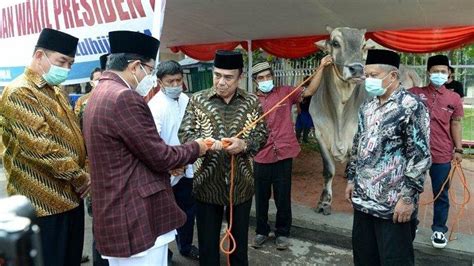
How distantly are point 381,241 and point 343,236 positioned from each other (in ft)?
5.40

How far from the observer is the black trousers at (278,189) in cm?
403

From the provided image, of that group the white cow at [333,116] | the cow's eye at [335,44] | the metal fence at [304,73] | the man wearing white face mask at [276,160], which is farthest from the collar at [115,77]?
the metal fence at [304,73]

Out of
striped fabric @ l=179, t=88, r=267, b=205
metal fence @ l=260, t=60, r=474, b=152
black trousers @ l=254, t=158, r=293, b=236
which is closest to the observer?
striped fabric @ l=179, t=88, r=267, b=205

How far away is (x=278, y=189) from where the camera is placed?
4.05m

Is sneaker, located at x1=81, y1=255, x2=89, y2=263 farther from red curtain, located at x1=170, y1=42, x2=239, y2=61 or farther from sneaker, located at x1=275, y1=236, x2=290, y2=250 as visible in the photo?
red curtain, located at x1=170, y1=42, x2=239, y2=61

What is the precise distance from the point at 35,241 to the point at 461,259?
3790 mm

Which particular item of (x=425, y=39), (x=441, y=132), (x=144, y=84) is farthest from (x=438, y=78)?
(x=144, y=84)

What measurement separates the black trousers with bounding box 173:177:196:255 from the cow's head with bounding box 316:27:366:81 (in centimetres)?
187

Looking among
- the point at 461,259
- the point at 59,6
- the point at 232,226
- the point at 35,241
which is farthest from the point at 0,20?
the point at 461,259

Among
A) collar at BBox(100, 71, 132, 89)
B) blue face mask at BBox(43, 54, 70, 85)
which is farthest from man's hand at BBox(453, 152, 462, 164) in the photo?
blue face mask at BBox(43, 54, 70, 85)

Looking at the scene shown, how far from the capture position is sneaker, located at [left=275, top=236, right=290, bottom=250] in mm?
4062

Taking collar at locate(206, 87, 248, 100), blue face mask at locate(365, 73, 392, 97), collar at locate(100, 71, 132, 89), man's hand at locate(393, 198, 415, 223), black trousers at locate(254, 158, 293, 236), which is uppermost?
collar at locate(100, 71, 132, 89)

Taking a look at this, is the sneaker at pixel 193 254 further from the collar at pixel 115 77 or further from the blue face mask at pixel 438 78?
the blue face mask at pixel 438 78

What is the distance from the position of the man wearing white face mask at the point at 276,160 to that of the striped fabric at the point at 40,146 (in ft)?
6.20
